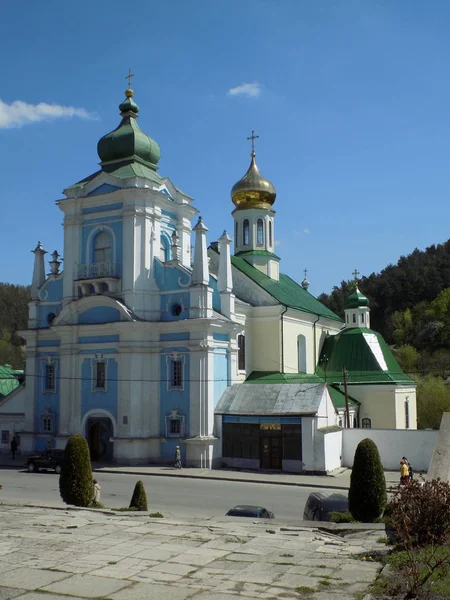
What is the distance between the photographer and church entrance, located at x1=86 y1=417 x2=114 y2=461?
33531 mm

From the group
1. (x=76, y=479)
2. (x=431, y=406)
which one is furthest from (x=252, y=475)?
(x=431, y=406)

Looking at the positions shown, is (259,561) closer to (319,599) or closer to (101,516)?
(319,599)

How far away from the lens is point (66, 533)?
47.9 feet

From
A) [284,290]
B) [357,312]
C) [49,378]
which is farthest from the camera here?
[357,312]

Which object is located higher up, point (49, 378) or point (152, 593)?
point (49, 378)

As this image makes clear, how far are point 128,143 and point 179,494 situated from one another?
785 inches

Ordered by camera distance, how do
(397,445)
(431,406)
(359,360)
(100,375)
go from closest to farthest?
(397,445), (100,375), (359,360), (431,406)

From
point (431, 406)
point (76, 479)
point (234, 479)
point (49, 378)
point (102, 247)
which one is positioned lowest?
point (234, 479)

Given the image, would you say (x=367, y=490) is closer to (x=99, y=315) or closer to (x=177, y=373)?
(x=177, y=373)

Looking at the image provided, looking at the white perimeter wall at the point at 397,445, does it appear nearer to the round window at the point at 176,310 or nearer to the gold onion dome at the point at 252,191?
the round window at the point at 176,310

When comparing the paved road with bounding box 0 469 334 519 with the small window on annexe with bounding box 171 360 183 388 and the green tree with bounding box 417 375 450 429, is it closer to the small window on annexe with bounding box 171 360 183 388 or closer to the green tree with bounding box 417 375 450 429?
the small window on annexe with bounding box 171 360 183 388

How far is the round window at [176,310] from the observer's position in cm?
3325

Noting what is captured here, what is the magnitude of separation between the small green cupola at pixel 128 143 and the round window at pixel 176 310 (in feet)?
27.6

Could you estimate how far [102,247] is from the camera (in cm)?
3509
